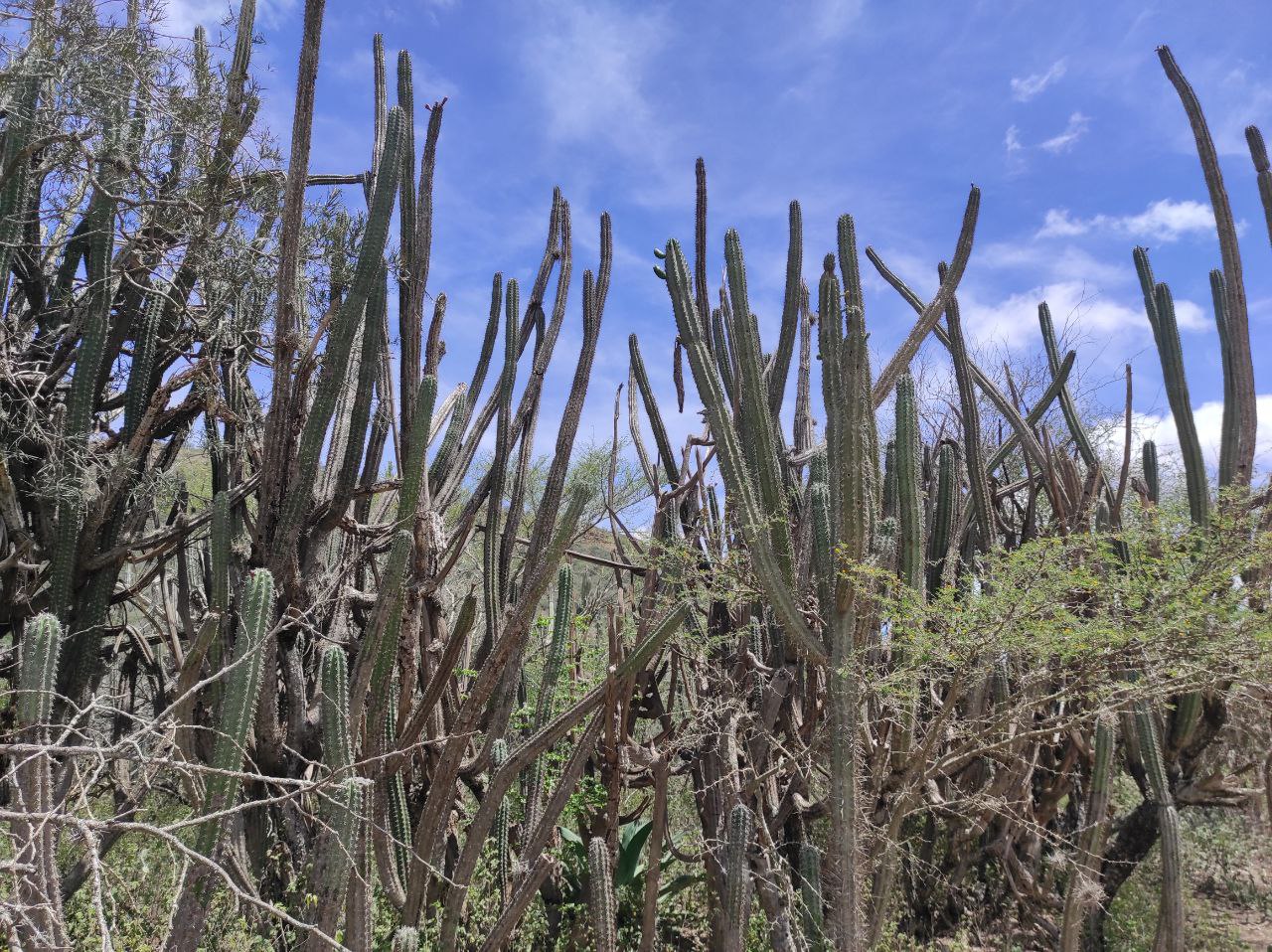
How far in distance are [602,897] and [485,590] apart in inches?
60.2

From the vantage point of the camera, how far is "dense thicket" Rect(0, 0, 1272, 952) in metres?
3.42

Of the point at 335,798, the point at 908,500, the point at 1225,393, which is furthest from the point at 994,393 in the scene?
the point at 335,798

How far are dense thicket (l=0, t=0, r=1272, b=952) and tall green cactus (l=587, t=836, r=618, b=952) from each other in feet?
0.05

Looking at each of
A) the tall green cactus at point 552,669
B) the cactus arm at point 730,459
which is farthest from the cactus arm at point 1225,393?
the tall green cactus at point 552,669

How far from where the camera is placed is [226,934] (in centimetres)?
412

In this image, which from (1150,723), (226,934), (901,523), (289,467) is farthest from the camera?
(1150,723)

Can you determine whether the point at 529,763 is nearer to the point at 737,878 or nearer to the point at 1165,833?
the point at 737,878

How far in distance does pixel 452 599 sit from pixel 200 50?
311 centimetres

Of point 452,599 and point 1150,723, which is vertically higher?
point 452,599

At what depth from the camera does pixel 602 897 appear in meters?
3.55

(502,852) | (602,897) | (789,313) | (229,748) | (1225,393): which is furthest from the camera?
(1225,393)

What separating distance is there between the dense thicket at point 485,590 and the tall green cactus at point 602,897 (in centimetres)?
2

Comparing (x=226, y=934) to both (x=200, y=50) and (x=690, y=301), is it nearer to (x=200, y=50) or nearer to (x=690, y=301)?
(x=690, y=301)

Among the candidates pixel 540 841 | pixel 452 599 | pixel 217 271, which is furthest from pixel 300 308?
pixel 540 841
